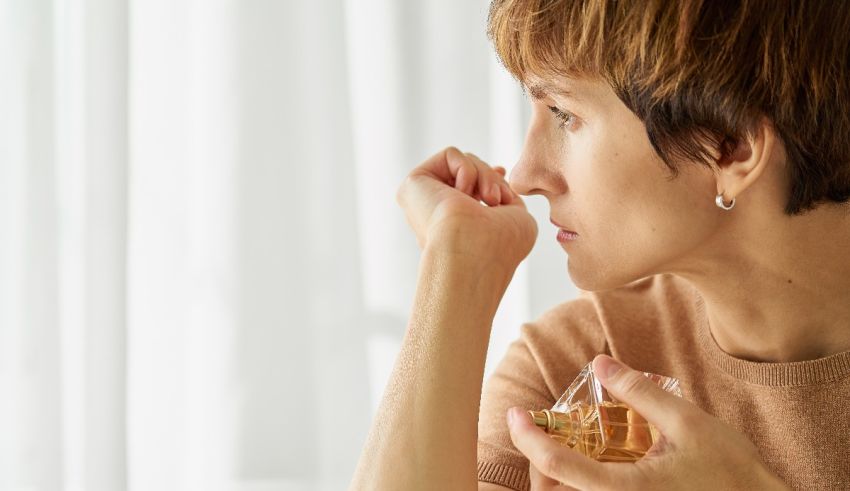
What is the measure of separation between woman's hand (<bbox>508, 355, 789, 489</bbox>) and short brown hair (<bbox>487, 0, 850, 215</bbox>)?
0.29 meters

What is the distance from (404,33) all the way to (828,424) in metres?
1.09

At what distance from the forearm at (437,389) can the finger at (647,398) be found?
181 mm

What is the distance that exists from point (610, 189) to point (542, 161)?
10 centimetres

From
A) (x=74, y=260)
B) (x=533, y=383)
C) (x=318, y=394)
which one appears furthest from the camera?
(x=318, y=394)

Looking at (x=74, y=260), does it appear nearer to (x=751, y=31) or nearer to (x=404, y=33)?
(x=404, y=33)

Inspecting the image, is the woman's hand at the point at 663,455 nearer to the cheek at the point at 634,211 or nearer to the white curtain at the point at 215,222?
the cheek at the point at 634,211

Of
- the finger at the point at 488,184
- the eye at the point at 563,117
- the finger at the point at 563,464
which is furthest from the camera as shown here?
the finger at the point at 488,184

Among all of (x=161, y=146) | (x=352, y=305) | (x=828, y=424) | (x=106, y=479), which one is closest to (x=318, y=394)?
(x=352, y=305)

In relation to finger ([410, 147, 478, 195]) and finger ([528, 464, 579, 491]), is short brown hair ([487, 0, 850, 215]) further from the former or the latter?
finger ([528, 464, 579, 491])

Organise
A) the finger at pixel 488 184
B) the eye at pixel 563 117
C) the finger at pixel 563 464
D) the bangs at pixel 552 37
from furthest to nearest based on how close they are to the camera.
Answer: the finger at pixel 488 184, the eye at pixel 563 117, the bangs at pixel 552 37, the finger at pixel 563 464

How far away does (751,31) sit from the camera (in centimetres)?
102

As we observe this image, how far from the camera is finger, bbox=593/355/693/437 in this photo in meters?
0.97

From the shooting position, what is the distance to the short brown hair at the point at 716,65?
102 cm

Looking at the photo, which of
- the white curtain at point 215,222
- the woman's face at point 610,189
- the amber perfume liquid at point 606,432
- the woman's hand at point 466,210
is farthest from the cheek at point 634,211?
the white curtain at point 215,222
